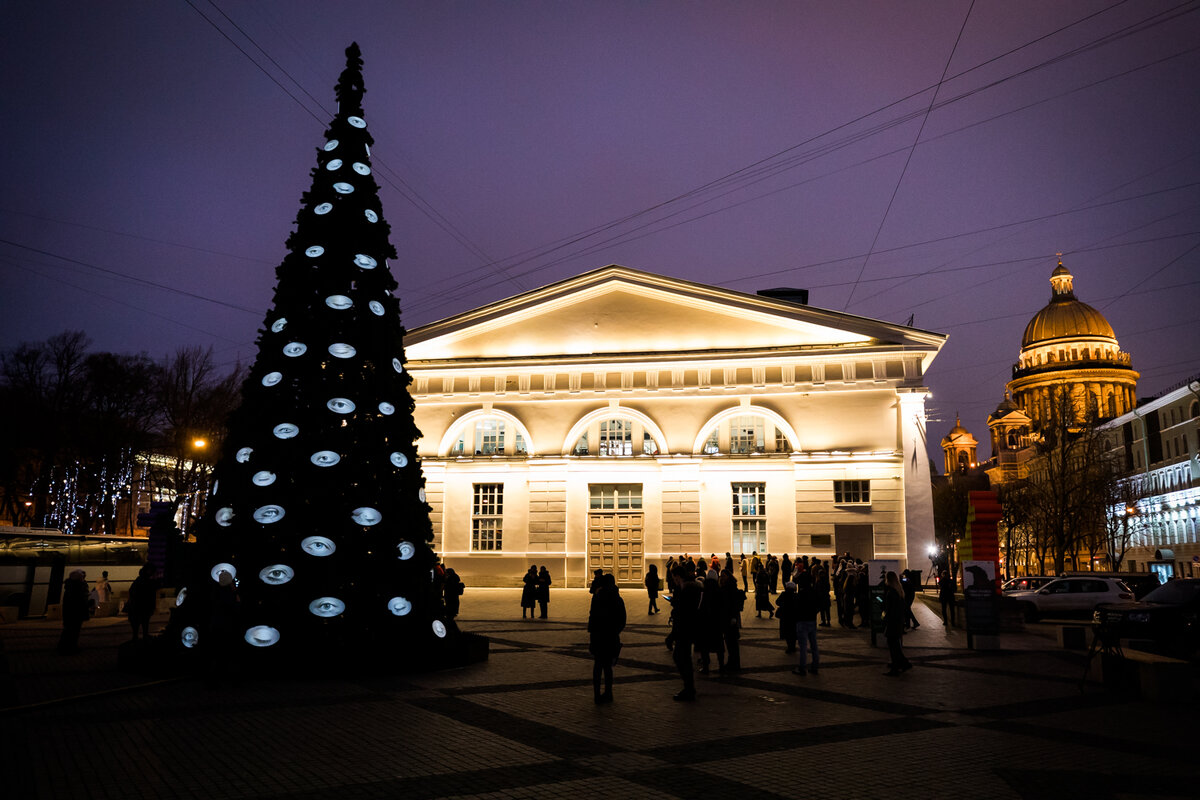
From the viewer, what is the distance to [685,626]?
11.6m

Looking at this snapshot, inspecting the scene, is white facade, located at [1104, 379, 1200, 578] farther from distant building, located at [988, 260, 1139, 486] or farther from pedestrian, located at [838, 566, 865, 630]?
pedestrian, located at [838, 566, 865, 630]

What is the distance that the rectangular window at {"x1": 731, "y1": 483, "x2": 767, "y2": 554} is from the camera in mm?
35688

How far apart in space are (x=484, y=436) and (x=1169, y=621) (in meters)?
27.0

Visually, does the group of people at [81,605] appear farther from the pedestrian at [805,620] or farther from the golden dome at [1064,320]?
the golden dome at [1064,320]

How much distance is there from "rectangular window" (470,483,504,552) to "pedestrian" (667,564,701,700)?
26063mm

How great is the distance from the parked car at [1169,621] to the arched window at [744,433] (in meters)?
17.4

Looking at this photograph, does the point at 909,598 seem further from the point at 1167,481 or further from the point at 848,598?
the point at 1167,481

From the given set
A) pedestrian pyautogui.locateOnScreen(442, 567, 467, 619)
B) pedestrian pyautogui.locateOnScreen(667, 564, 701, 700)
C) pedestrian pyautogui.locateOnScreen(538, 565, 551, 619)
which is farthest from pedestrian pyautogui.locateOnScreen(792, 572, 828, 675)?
pedestrian pyautogui.locateOnScreen(538, 565, 551, 619)

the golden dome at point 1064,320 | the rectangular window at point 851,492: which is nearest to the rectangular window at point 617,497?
the rectangular window at point 851,492

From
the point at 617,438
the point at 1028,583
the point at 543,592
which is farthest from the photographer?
the point at 617,438

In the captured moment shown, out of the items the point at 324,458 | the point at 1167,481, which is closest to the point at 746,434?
the point at 324,458

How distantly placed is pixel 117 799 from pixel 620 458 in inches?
1210

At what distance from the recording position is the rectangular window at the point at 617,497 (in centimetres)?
3716

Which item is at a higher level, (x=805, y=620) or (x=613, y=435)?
(x=613, y=435)
